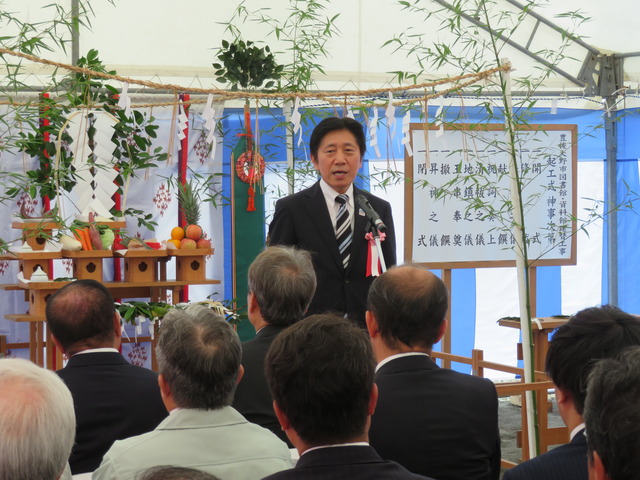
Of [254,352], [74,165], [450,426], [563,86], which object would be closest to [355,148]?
[254,352]

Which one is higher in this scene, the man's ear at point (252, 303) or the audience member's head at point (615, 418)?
the man's ear at point (252, 303)

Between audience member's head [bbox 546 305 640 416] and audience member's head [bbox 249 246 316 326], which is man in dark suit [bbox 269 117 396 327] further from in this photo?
audience member's head [bbox 546 305 640 416]

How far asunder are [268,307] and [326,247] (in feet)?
3.35

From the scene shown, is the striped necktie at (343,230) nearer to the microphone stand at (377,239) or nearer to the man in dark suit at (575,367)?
the microphone stand at (377,239)

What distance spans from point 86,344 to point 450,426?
42.1 inches

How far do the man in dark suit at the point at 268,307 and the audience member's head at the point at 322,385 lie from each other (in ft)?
2.70

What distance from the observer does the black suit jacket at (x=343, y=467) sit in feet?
4.45

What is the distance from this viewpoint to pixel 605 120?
652 centimetres

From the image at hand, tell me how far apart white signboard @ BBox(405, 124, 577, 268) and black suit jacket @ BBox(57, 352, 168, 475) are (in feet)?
11.1

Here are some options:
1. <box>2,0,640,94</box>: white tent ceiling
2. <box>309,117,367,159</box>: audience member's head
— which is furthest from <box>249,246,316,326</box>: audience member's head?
<box>2,0,640,94</box>: white tent ceiling

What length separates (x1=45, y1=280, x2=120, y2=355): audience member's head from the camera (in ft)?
7.77

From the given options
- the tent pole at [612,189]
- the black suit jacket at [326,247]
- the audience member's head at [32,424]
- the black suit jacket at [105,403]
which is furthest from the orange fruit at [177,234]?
the audience member's head at [32,424]

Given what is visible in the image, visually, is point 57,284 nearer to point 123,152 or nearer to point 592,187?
point 123,152

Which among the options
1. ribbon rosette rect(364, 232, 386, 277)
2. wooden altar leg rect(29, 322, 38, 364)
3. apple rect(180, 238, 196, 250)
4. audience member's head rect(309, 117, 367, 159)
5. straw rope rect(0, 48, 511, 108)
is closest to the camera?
ribbon rosette rect(364, 232, 386, 277)
